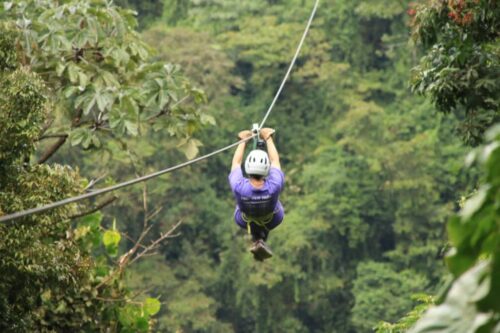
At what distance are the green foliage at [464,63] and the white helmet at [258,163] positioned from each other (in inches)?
82.0

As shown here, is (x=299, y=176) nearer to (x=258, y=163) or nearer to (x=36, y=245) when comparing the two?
(x=36, y=245)

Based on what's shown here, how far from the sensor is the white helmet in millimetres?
5930

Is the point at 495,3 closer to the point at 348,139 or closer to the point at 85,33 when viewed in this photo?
the point at 85,33

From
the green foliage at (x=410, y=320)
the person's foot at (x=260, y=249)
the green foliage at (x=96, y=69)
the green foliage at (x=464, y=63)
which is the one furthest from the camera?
the green foliage at (x=96, y=69)

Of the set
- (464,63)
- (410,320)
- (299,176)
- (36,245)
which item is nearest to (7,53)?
(36,245)

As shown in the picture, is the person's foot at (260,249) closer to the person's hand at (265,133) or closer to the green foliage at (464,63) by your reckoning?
the person's hand at (265,133)

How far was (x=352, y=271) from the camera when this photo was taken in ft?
83.3

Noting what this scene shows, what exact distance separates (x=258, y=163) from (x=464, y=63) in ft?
7.70

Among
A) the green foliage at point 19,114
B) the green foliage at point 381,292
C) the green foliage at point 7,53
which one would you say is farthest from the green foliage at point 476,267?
the green foliage at point 381,292

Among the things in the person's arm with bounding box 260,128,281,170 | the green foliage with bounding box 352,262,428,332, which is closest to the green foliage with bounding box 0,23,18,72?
the person's arm with bounding box 260,128,281,170

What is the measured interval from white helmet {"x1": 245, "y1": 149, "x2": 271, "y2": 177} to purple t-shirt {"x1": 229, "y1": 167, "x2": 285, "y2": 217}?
0.09 m

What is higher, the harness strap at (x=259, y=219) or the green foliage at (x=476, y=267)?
the green foliage at (x=476, y=267)

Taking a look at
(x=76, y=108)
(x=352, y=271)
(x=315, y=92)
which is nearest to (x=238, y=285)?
(x=352, y=271)

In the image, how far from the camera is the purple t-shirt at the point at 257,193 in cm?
609
